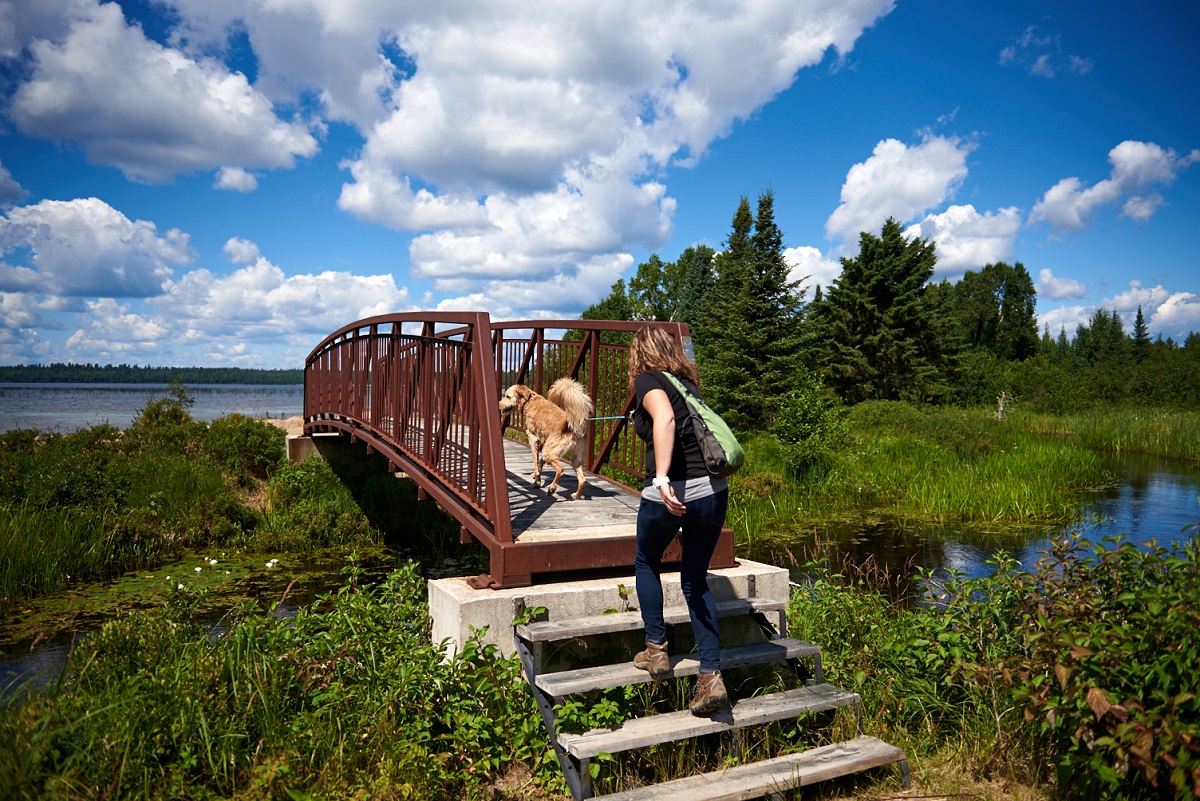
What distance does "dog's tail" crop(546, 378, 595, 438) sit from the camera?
686 cm

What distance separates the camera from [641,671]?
13.9 feet

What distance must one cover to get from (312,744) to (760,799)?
7.54ft

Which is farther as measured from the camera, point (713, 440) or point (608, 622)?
point (608, 622)

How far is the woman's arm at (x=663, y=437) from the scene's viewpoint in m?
3.77

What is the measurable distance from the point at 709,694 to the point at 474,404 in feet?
9.71

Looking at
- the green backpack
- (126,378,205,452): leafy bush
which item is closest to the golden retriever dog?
the green backpack

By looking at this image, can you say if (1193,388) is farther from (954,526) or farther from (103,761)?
(103,761)

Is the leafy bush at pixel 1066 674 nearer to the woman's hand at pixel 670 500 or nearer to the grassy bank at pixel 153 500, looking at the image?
the woman's hand at pixel 670 500

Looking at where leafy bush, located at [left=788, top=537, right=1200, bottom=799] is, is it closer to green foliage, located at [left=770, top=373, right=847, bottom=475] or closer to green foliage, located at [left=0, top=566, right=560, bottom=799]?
green foliage, located at [left=0, top=566, right=560, bottom=799]

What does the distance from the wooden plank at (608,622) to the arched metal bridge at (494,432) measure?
480 millimetres

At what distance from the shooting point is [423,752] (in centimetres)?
378

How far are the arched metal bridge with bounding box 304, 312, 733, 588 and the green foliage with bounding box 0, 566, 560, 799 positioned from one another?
82cm

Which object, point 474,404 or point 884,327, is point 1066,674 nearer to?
point 474,404

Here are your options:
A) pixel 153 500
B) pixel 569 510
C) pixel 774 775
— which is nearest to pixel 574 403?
pixel 569 510
